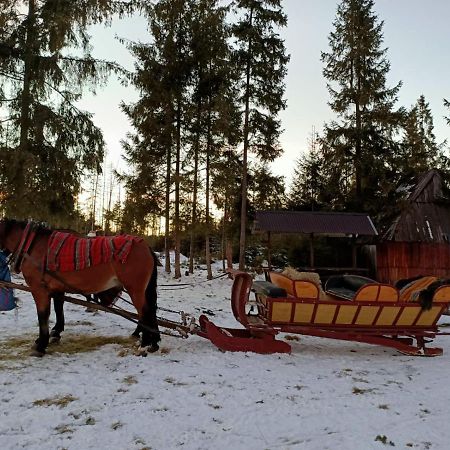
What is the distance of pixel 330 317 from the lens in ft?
20.0

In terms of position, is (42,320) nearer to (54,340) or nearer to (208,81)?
(54,340)

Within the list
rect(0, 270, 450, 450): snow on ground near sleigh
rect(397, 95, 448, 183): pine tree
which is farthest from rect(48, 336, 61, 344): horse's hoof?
rect(397, 95, 448, 183): pine tree

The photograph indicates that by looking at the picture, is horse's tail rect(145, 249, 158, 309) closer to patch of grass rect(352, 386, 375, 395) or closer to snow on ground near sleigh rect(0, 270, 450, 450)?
snow on ground near sleigh rect(0, 270, 450, 450)

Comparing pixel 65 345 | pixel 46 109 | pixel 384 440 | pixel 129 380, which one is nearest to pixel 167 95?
pixel 46 109

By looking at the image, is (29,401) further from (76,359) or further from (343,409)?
(343,409)

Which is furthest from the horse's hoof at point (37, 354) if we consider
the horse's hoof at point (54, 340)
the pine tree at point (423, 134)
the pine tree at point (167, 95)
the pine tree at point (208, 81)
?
the pine tree at point (423, 134)

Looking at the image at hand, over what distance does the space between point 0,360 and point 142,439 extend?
278cm

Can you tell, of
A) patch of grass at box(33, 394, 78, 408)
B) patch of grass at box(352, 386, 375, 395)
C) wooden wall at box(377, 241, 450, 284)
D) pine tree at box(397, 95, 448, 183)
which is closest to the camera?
patch of grass at box(33, 394, 78, 408)

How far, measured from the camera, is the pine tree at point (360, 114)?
19344 millimetres

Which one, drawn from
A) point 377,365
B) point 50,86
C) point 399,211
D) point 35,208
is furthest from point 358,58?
point 377,365

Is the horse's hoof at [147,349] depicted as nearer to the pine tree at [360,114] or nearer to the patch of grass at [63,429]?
the patch of grass at [63,429]

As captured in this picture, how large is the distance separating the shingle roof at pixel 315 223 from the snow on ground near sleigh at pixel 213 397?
8100mm

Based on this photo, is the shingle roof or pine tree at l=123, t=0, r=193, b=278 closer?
the shingle roof

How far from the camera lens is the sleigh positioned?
19.5 feet
